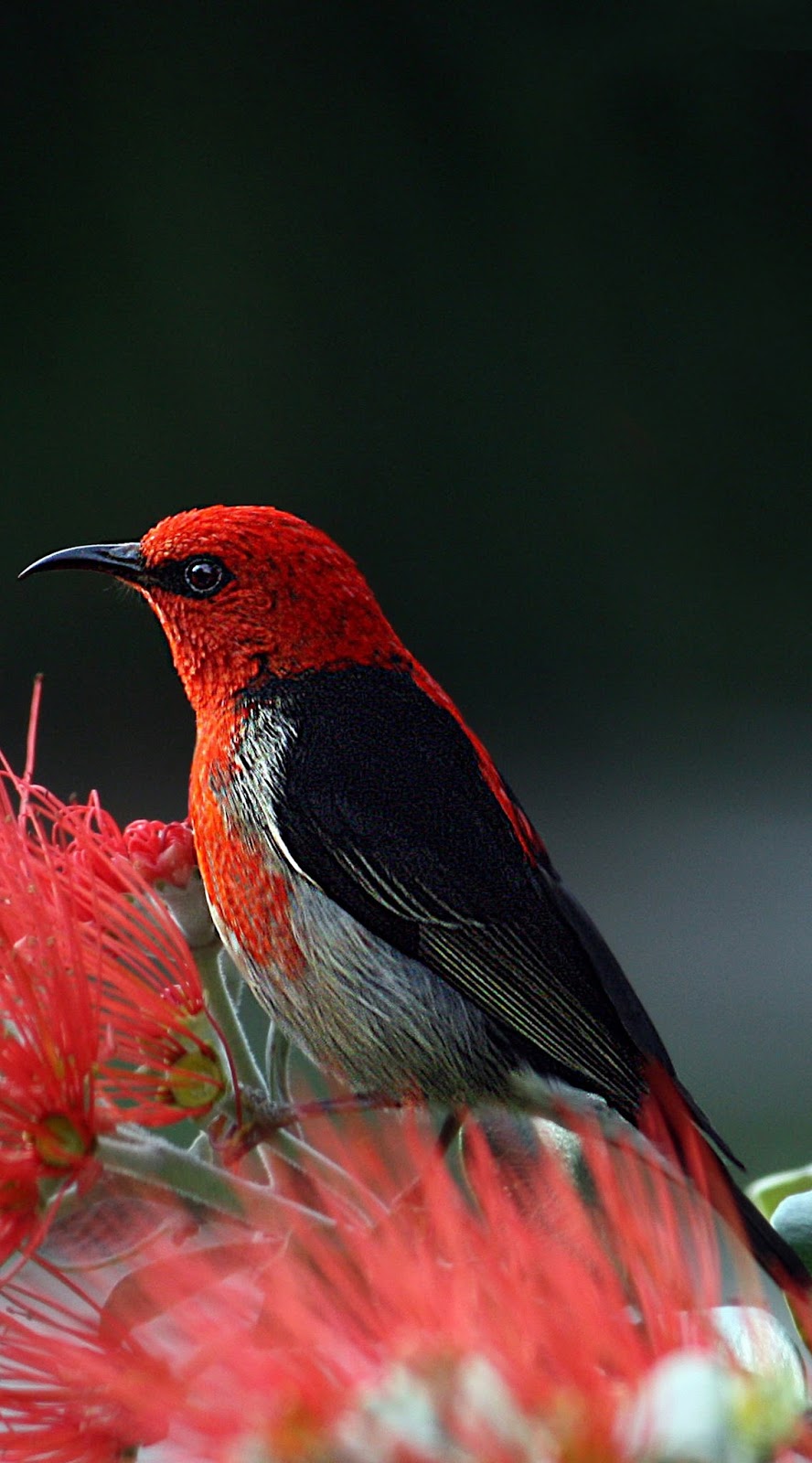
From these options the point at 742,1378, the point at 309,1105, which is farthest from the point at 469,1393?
the point at 309,1105

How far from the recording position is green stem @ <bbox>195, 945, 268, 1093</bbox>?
278 millimetres

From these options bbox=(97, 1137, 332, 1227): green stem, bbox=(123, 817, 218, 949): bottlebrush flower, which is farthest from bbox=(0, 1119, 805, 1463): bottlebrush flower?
bbox=(123, 817, 218, 949): bottlebrush flower

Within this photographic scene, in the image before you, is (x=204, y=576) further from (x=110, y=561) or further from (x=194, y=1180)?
(x=194, y=1180)

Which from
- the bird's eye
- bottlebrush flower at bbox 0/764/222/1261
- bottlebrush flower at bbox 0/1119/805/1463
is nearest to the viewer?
bottlebrush flower at bbox 0/1119/805/1463

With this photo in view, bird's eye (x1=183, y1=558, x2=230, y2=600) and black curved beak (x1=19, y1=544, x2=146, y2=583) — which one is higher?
black curved beak (x1=19, y1=544, x2=146, y2=583)

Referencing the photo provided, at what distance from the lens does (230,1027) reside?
283 mm

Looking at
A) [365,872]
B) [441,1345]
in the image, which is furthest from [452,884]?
[441,1345]

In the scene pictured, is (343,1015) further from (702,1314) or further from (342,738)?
(702,1314)

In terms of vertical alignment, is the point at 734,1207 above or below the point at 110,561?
below

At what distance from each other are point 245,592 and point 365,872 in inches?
2.7

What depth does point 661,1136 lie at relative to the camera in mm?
275

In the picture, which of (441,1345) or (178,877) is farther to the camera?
(178,877)

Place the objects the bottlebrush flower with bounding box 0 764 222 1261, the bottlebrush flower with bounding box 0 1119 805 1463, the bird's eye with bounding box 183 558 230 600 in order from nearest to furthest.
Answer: the bottlebrush flower with bounding box 0 1119 805 1463 → the bottlebrush flower with bounding box 0 764 222 1261 → the bird's eye with bounding box 183 558 230 600

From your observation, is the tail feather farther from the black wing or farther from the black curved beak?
the black curved beak
